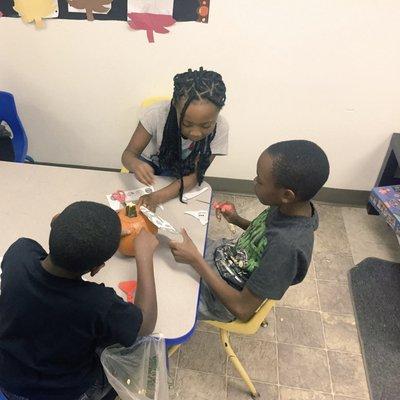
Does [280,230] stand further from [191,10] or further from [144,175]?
[191,10]

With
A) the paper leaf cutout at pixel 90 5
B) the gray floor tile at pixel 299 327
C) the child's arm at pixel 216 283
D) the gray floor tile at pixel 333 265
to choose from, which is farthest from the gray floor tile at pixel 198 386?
the paper leaf cutout at pixel 90 5

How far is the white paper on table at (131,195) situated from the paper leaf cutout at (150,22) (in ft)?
3.79

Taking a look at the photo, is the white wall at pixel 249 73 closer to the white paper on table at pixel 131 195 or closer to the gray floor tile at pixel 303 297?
the gray floor tile at pixel 303 297

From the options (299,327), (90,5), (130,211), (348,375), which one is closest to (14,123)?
(90,5)

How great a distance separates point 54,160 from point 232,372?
207 centimetres

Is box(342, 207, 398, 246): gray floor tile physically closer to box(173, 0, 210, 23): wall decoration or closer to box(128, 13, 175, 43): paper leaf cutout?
box(173, 0, 210, 23): wall decoration

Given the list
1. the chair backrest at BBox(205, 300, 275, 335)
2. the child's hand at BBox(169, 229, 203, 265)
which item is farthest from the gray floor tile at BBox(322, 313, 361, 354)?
the child's hand at BBox(169, 229, 203, 265)

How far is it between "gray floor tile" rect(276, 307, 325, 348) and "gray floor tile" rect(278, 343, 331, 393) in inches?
1.6

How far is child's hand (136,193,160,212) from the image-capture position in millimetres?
1461

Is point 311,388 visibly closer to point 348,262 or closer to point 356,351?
point 356,351

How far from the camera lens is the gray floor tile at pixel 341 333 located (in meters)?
2.01

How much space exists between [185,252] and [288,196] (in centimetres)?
37

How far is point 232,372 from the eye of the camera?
Answer: 1.86 meters

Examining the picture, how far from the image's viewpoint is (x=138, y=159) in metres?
1.78
